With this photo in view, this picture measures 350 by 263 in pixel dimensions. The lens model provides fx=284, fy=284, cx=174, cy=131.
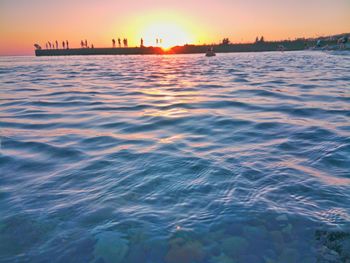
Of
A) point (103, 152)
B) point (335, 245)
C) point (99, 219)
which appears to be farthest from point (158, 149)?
point (335, 245)

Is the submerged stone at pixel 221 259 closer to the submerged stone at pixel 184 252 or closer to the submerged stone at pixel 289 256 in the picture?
the submerged stone at pixel 184 252

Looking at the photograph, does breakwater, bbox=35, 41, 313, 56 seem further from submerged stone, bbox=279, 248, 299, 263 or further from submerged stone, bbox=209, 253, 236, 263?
submerged stone, bbox=209, 253, 236, 263

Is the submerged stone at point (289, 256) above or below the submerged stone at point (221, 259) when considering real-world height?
above

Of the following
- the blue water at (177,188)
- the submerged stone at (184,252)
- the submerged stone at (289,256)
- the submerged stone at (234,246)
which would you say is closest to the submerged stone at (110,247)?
the blue water at (177,188)

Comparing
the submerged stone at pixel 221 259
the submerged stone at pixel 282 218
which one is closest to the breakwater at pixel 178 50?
the submerged stone at pixel 282 218

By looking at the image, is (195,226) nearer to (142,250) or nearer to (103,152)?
(142,250)

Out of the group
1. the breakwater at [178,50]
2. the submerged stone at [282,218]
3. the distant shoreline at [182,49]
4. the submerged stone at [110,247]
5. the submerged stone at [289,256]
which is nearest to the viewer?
the submerged stone at [289,256]

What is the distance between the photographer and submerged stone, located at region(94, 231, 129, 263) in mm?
2914

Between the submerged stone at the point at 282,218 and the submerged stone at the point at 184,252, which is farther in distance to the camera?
the submerged stone at the point at 282,218

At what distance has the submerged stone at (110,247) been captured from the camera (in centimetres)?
291

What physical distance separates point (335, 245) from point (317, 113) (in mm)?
6718

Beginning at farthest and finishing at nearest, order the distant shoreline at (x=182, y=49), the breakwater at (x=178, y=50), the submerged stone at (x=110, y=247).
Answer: the breakwater at (x=178, y=50), the distant shoreline at (x=182, y=49), the submerged stone at (x=110, y=247)

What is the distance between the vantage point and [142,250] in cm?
300

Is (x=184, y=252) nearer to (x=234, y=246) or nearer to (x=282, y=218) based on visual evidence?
(x=234, y=246)
